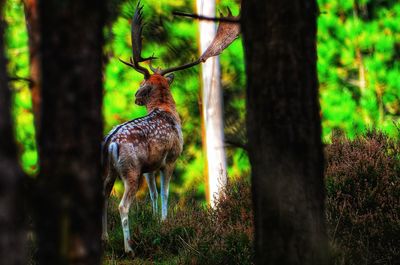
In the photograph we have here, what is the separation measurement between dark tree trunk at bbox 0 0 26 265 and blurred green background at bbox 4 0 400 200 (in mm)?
10330

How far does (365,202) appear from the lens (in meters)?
7.83

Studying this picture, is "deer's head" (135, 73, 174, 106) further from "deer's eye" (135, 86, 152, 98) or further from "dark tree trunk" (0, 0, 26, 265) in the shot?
"dark tree trunk" (0, 0, 26, 265)

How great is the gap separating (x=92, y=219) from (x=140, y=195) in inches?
432

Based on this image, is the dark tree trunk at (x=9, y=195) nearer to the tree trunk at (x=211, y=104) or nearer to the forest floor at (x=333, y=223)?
the forest floor at (x=333, y=223)

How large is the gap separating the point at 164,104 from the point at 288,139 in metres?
5.93

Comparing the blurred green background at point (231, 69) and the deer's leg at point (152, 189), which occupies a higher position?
the blurred green background at point (231, 69)

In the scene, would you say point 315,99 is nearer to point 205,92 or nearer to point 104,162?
point 104,162

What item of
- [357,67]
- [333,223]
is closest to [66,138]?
[333,223]

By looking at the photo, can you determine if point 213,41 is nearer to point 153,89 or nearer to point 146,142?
point 153,89

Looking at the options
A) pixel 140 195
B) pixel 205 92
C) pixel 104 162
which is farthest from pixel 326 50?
pixel 104 162

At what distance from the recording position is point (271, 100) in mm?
4219

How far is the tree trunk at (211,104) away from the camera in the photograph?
41.8ft

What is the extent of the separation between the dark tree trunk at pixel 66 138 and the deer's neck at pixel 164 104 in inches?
263

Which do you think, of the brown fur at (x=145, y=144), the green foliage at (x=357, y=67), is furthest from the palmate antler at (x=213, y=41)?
the green foliage at (x=357, y=67)
